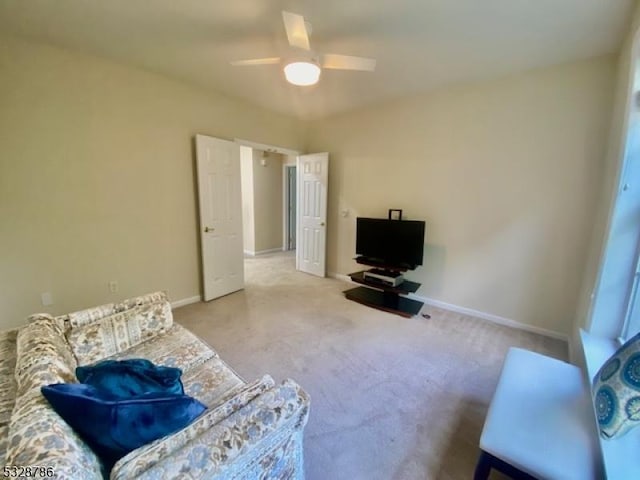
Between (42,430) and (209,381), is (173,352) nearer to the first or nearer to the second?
(209,381)

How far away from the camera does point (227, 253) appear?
370cm

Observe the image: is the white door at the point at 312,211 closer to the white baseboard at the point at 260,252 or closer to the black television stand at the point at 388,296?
the black television stand at the point at 388,296

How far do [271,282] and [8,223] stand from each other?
9.23 ft

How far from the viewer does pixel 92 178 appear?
260cm

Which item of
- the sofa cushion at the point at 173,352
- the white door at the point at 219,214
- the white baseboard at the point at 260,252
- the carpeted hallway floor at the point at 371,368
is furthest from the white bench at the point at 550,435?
the white baseboard at the point at 260,252

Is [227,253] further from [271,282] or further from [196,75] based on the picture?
[196,75]

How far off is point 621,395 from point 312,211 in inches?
150

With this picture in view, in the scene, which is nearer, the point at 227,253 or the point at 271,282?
the point at 227,253

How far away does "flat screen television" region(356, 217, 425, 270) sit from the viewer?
320 cm

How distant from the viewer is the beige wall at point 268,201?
589 cm

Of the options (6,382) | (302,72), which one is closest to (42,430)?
(6,382)

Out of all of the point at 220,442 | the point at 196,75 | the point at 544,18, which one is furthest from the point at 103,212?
the point at 544,18

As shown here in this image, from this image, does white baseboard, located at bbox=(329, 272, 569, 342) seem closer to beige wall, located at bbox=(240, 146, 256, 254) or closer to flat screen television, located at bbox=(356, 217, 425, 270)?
flat screen television, located at bbox=(356, 217, 425, 270)

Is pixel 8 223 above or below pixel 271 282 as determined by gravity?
above
